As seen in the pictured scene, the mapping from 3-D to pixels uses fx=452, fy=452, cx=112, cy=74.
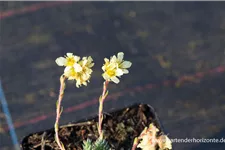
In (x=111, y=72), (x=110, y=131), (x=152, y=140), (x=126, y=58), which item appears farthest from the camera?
(x=126, y=58)

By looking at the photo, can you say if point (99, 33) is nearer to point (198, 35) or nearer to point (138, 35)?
point (138, 35)

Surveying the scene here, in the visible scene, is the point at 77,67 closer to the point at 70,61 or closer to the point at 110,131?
the point at 70,61

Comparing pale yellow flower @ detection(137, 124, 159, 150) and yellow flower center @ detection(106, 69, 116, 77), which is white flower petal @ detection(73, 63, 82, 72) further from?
pale yellow flower @ detection(137, 124, 159, 150)

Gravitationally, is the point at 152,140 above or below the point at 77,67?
below

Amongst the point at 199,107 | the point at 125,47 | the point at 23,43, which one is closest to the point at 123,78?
the point at 125,47

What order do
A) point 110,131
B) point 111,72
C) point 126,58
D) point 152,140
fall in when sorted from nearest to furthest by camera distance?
point 152,140
point 111,72
point 110,131
point 126,58

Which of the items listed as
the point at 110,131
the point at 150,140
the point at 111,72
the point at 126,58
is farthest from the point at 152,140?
the point at 126,58

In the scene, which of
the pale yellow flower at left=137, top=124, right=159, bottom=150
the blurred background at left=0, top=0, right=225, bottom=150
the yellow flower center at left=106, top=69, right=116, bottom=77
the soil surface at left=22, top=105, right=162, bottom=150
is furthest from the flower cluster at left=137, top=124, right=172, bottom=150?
the blurred background at left=0, top=0, right=225, bottom=150
